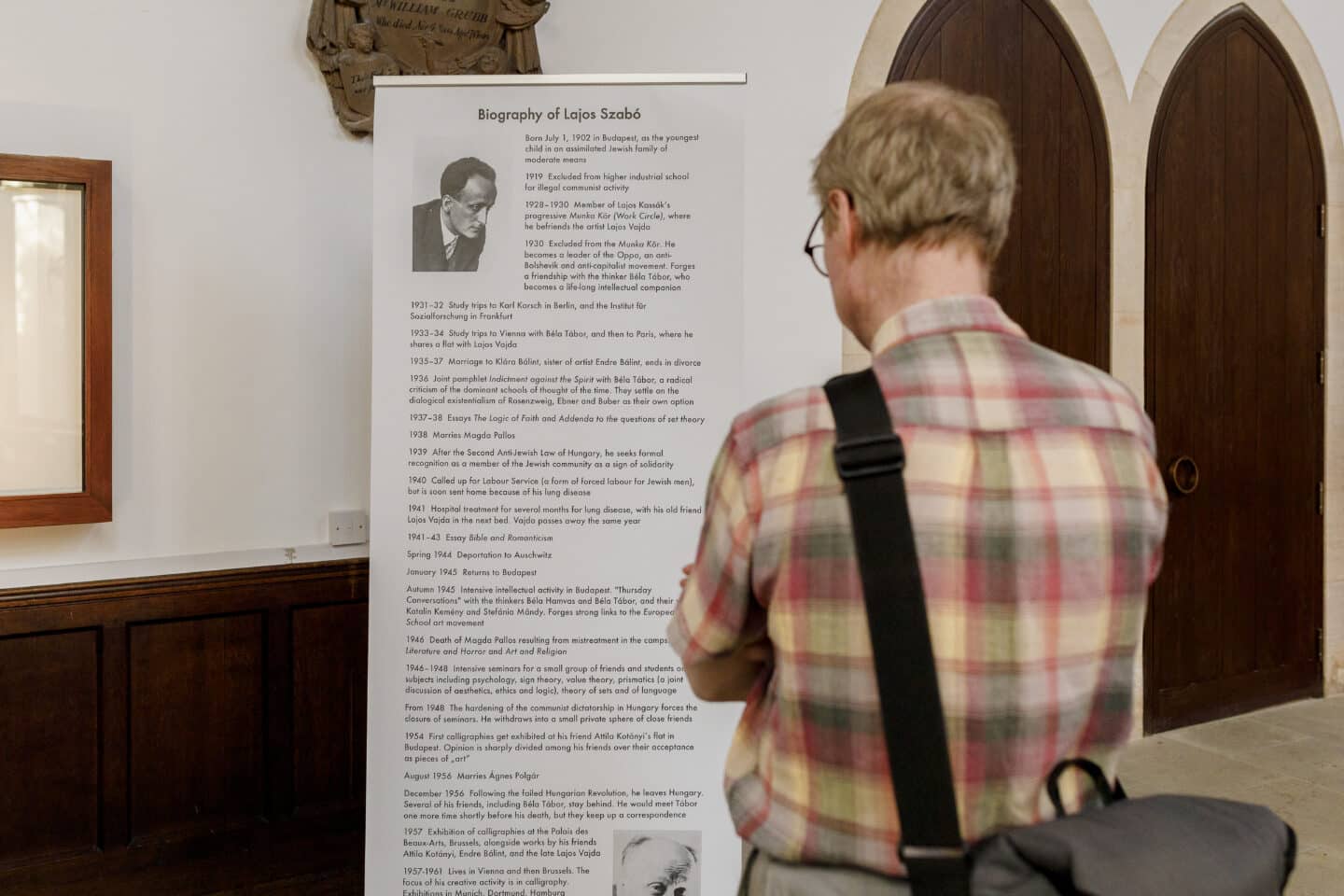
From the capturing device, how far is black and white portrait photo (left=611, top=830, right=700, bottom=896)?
8.59ft

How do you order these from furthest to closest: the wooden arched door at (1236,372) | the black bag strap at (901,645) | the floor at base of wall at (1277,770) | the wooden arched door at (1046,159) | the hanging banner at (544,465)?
the wooden arched door at (1236,372) < the wooden arched door at (1046,159) < the floor at base of wall at (1277,770) < the hanging banner at (544,465) < the black bag strap at (901,645)

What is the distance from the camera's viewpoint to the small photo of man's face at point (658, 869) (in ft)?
8.59

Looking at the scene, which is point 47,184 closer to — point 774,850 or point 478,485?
point 478,485

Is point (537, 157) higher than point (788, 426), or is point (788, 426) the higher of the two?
point (537, 157)

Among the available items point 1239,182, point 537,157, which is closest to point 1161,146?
point 1239,182

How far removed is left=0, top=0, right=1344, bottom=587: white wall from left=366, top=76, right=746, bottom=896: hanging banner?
703mm

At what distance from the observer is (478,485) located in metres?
2.58

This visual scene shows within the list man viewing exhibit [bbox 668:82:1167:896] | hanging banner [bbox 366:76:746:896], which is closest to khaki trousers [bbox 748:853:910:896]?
man viewing exhibit [bbox 668:82:1167:896]

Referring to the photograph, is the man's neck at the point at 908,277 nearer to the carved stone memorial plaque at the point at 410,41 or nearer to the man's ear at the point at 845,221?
the man's ear at the point at 845,221

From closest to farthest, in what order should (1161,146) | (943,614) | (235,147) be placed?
(943,614)
(235,147)
(1161,146)

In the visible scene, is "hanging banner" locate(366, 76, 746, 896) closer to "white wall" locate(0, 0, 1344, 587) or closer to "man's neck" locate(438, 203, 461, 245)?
"man's neck" locate(438, 203, 461, 245)

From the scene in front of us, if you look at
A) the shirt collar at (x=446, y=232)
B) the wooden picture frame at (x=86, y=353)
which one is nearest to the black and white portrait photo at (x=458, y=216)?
the shirt collar at (x=446, y=232)

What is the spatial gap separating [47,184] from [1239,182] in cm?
470

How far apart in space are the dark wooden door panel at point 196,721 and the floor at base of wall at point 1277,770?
2809 millimetres
